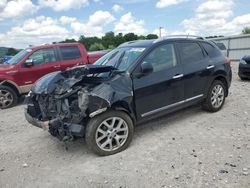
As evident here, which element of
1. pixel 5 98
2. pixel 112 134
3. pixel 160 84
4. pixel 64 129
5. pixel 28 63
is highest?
pixel 28 63

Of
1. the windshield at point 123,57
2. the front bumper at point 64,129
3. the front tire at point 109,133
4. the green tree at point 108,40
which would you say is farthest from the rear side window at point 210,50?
the green tree at point 108,40

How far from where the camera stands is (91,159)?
4.32m

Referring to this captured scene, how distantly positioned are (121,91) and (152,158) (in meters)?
1.16

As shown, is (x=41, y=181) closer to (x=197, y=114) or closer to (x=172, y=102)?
(x=172, y=102)

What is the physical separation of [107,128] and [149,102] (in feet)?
3.13

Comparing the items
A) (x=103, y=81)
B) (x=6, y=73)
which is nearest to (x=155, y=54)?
(x=103, y=81)

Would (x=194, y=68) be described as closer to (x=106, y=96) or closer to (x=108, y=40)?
(x=106, y=96)

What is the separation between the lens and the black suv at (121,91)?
4164 millimetres

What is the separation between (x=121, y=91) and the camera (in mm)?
4383

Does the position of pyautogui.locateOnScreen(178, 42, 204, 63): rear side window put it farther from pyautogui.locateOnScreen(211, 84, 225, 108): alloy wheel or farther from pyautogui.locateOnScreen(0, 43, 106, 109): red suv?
pyautogui.locateOnScreen(0, 43, 106, 109): red suv

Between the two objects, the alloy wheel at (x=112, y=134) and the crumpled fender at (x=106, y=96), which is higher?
the crumpled fender at (x=106, y=96)

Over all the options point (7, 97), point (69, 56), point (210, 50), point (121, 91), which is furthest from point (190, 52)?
point (7, 97)

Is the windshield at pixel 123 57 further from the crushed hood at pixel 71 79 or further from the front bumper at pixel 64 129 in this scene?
the front bumper at pixel 64 129

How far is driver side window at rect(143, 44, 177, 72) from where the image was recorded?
16.3 feet
